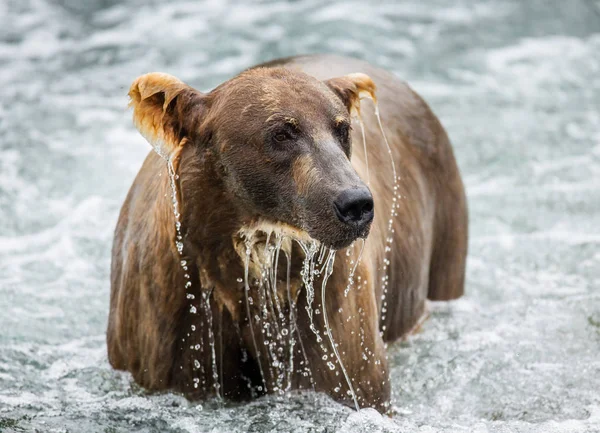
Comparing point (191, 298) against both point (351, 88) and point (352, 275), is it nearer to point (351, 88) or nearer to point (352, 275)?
point (352, 275)

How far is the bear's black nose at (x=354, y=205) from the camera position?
4.18 meters

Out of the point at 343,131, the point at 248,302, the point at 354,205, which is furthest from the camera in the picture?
the point at 248,302

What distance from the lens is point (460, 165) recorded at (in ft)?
31.5

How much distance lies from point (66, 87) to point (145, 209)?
19.5ft

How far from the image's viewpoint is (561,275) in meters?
7.62

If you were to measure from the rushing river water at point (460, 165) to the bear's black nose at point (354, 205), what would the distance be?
1.18m

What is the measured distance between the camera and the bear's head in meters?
4.27

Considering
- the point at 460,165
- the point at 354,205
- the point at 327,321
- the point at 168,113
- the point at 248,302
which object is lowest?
the point at 460,165

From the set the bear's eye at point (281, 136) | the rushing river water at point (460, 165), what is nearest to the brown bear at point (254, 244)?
the bear's eye at point (281, 136)

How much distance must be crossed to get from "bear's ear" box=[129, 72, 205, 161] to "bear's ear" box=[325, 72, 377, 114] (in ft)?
1.97

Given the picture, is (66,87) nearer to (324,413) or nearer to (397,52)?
(397,52)

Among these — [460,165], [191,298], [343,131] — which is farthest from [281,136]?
[460,165]

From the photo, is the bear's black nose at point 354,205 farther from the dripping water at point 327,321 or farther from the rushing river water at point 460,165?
the rushing river water at point 460,165

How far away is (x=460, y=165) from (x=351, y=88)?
482cm
